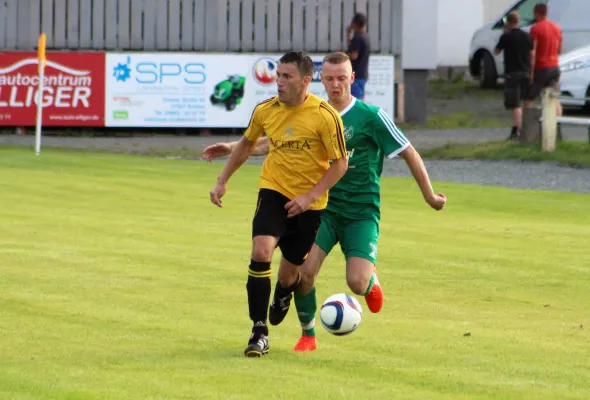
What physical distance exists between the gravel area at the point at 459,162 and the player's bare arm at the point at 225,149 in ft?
37.7

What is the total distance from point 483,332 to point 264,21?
19175 millimetres

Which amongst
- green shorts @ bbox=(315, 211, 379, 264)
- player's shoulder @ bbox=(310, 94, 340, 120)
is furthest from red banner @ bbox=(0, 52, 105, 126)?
player's shoulder @ bbox=(310, 94, 340, 120)

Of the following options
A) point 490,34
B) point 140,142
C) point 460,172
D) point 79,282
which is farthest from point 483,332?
point 490,34

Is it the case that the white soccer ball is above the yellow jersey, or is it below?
below

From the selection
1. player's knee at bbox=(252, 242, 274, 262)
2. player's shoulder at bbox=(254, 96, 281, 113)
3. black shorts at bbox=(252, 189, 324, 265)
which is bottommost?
player's knee at bbox=(252, 242, 274, 262)

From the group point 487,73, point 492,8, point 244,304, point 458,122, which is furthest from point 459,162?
point 492,8

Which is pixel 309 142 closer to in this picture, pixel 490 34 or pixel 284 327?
pixel 284 327

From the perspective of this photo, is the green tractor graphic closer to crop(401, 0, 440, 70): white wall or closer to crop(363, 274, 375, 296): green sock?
crop(401, 0, 440, 70): white wall

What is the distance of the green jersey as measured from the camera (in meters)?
8.34

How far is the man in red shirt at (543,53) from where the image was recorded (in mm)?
23953

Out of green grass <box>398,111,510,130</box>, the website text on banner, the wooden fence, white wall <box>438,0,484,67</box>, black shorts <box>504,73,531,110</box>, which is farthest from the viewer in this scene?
white wall <box>438,0,484,67</box>

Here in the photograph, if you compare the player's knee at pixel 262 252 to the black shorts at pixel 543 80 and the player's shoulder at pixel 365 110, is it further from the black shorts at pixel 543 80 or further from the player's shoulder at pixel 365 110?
the black shorts at pixel 543 80

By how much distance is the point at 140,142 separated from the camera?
25.6 meters

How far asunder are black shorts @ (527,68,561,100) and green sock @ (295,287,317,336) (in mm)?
16651
